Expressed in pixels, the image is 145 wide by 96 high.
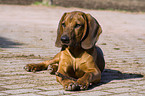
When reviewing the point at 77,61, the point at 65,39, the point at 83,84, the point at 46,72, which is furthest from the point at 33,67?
the point at 83,84

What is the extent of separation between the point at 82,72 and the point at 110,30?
977cm

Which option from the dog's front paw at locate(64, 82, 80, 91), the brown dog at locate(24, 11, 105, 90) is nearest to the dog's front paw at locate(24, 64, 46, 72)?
the brown dog at locate(24, 11, 105, 90)

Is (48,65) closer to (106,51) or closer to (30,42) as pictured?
(106,51)

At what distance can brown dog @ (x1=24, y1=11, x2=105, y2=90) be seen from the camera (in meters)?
5.53

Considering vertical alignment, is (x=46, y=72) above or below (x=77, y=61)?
below

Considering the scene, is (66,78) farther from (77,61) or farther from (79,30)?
(79,30)

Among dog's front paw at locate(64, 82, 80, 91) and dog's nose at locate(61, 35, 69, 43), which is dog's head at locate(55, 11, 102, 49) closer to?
dog's nose at locate(61, 35, 69, 43)

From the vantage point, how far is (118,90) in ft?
17.9

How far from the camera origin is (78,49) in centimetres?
588

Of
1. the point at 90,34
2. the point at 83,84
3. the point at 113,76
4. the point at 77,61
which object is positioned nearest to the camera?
the point at 83,84

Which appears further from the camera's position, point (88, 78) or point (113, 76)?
point (113, 76)

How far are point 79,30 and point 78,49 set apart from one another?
394mm

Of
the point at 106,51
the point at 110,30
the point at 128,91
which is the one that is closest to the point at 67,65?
the point at 128,91

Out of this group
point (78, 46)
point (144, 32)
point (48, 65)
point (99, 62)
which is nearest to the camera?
point (78, 46)
